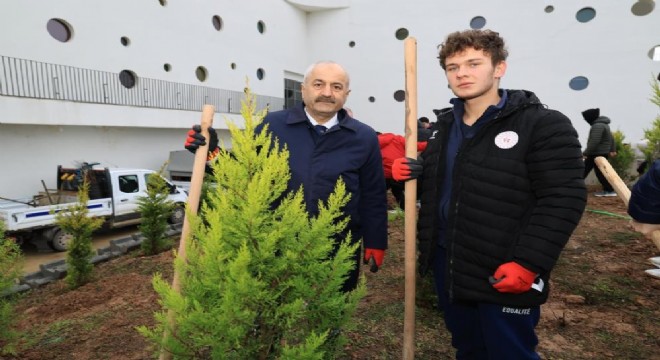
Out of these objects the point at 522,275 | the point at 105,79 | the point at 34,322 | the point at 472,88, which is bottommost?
the point at 34,322

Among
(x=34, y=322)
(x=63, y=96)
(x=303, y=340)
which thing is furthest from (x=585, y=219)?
(x=63, y=96)

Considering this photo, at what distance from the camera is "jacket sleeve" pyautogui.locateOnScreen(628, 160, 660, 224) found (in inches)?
Answer: 59.8

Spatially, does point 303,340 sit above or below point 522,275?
below

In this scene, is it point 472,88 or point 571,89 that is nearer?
point 472,88

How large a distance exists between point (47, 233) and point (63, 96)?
17.7ft

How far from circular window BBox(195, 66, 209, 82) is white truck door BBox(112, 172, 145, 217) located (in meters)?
8.70

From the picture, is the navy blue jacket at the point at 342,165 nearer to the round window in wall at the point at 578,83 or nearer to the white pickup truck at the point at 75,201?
the white pickup truck at the point at 75,201

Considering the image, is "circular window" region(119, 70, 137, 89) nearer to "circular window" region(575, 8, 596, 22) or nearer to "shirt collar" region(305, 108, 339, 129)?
"shirt collar" region(305, 108, 339, 129)

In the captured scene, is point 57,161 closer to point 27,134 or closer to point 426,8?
point 27,134

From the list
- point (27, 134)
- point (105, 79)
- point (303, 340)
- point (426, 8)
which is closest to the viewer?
point (303, 340)

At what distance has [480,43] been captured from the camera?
6.20ft

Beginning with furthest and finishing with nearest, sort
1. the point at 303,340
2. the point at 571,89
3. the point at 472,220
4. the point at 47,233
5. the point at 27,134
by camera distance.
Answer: the point at 571,89 < the point at 27,134 < the point at 47,233 < the point at 472,220 < the point at 303,340

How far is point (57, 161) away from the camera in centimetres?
1186

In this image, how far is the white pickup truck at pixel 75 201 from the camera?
7.79m
